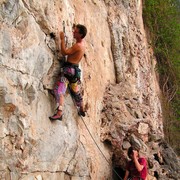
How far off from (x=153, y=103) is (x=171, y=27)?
529 centimetres

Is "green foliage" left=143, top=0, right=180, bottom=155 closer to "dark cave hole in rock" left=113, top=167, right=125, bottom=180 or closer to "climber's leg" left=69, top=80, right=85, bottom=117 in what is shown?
"dark cave hole in rock" left=113, top=167, right=125, bottom=180

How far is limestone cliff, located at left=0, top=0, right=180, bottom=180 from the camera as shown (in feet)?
15.8

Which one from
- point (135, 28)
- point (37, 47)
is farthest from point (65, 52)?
point (135, 28)

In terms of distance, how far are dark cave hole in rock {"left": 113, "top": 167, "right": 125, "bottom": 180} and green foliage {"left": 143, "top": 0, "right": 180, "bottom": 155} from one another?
718 centimetres

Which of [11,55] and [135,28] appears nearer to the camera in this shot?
[11,55]

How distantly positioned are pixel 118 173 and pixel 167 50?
8.83m

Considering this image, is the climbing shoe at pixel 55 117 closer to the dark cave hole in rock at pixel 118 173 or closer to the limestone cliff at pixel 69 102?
the limestone cliff at pixel 69 102

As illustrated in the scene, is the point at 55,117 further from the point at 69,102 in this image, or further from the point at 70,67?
the point at 70,67

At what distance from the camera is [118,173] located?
290 inches

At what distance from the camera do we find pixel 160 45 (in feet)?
48.9

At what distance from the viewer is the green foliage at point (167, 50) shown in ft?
47.3

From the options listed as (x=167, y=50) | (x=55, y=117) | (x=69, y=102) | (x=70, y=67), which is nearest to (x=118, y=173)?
(x=69, y=102)

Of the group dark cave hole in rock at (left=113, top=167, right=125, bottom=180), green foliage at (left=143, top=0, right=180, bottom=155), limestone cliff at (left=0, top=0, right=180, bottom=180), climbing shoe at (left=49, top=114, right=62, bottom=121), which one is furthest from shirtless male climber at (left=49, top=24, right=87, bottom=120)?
green foliage at (left=143, top=0, right=180, bottom=155)

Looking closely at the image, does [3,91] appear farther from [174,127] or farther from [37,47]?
[174,127]
